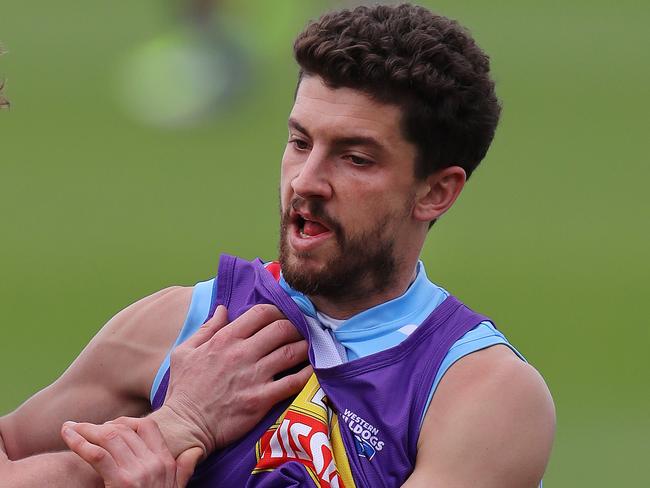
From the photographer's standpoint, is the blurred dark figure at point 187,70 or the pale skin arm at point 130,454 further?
the blurred dark figure at point 187,70

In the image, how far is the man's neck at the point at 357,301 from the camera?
8.66ft

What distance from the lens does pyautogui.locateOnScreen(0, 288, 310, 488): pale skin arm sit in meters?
2.47

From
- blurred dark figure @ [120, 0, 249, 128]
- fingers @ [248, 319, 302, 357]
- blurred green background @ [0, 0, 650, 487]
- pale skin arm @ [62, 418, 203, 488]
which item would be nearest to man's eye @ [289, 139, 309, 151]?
fingers @ [248, 319, 302, 357]

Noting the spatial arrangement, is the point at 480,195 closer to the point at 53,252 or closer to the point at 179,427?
the point at 53,252

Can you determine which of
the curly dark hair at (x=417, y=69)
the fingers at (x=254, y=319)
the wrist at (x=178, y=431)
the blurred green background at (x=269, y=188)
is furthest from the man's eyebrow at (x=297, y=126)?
the blurred green background at (x=269, y=188)

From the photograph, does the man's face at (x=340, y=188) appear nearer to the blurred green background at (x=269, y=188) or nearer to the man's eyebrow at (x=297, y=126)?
the man's eyebrow at (x=297, y=126)

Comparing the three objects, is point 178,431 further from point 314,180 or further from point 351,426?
point 314,180

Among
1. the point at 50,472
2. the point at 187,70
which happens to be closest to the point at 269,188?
the point at 187,70

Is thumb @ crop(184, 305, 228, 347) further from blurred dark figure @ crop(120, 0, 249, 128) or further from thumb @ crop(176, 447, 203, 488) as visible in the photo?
blurred dark figure @ crop(120, 0, 249, 128)

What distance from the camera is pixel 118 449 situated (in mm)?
2387

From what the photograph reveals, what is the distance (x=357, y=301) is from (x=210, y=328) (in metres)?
0.31

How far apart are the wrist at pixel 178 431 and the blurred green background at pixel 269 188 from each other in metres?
3.56

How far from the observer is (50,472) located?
7.96ft

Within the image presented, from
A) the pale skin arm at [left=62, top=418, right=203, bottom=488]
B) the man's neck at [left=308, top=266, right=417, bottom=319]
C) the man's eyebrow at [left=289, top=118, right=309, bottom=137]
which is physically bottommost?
the pale skin arm at [left=62, top=418, right=203, bottom=488]
